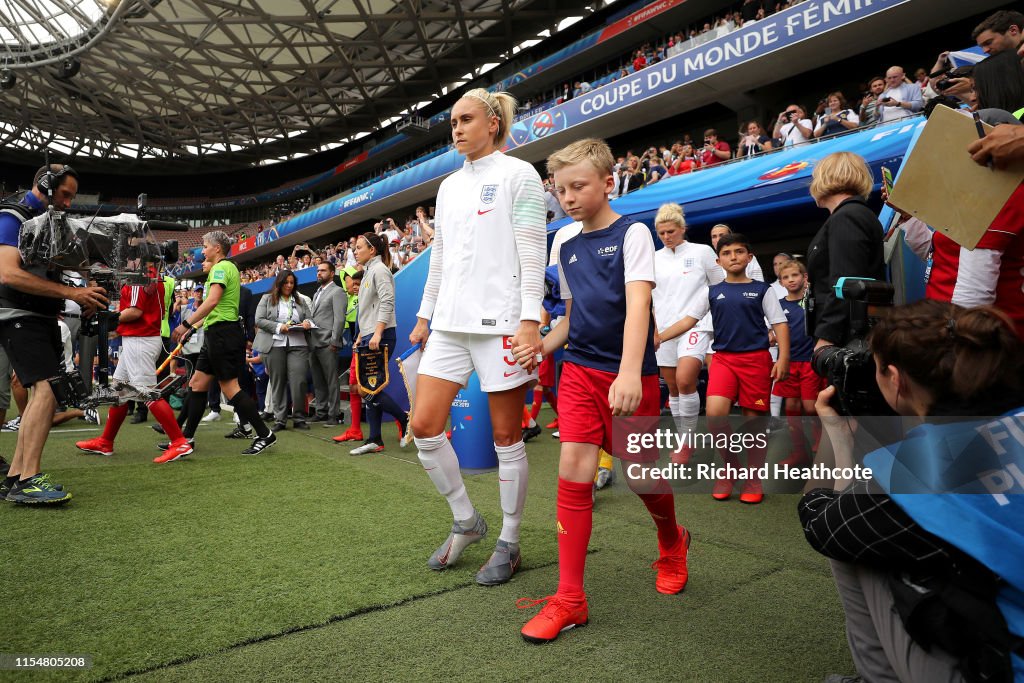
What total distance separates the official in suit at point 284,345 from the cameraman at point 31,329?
342 centimetres

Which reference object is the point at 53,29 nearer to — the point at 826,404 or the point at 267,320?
the point at 267,320

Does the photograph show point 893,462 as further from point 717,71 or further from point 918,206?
point 717,71

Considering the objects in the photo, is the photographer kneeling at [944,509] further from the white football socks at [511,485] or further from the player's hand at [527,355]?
the white football socks at [511,485]

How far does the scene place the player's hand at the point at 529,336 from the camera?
2.01m

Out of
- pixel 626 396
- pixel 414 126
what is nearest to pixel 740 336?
pixel 626 396

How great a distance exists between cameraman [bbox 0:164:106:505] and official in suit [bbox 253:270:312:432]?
11.2 ft

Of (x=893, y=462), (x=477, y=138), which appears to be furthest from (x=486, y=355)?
(x=893, y=462)

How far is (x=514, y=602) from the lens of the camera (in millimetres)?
2023

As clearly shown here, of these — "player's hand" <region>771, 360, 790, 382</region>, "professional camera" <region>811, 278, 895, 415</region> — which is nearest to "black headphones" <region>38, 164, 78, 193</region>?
"professional camera" <region>811, 278, 895, 415</region>

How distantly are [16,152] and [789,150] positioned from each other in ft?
159

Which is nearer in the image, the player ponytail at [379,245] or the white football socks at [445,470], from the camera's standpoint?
the white football socks at [445,470]

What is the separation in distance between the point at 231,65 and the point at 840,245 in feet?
107

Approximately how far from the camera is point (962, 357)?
43.0 inches

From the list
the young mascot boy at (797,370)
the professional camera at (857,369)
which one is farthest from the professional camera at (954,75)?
the young mascot boy at (797,370)
